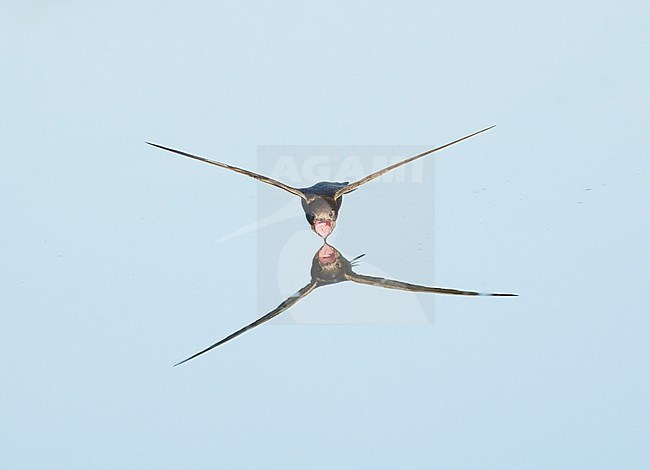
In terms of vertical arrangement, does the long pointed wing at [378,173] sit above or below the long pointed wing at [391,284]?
above

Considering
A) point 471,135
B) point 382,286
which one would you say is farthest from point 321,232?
point 471,135

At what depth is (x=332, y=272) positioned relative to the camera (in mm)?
6484

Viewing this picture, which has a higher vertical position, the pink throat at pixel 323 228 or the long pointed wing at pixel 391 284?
the pink throat at pixel 323 228

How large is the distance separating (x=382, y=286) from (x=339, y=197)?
2.54 ft

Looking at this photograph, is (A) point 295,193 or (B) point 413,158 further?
(A) point 295,193

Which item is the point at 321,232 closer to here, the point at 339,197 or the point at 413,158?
the point at 339,197

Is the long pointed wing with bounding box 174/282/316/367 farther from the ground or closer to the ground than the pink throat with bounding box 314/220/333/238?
closer to the ground

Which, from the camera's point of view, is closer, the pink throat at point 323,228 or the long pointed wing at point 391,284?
the long pointed wing at point 391,284

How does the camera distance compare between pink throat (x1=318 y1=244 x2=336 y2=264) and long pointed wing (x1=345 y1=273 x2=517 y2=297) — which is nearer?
long pointed wing (x1=345 y1=273 x2=517 y2=297)

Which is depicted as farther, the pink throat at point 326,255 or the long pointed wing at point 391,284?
the pink throat at point 326,255

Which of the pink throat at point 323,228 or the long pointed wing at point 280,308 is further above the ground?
the pink throat at point 323,228

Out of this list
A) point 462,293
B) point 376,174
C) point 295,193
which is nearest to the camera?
point 462,293

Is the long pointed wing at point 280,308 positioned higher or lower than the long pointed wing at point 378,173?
lower

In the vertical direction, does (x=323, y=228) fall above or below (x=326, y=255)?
above
